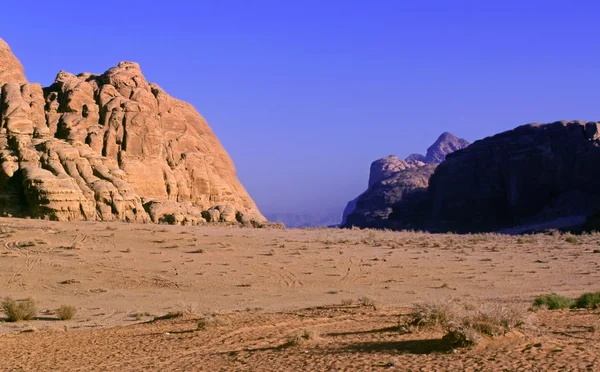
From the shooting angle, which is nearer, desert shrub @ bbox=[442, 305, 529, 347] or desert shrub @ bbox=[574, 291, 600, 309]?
desert shrub @ bbox=[442, 305, 529, 347]

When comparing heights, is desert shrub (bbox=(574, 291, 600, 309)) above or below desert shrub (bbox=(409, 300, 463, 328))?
below

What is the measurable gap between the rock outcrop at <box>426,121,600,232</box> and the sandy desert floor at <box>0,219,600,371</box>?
3691 cm

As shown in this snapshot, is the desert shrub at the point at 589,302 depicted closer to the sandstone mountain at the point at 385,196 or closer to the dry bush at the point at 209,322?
the dry bush at the point at 209,322

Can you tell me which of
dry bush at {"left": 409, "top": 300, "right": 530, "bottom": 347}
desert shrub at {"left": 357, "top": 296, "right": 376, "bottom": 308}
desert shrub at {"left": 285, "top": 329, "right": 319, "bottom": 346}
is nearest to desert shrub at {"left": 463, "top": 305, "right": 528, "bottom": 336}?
dry bush at {"left": 409, "top": 300, "right": 530, "bottom": 347}

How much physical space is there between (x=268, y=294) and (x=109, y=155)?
2677 cm

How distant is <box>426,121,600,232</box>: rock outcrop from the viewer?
71.9 metres

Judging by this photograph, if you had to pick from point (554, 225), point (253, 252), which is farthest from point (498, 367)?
point (554, 225)

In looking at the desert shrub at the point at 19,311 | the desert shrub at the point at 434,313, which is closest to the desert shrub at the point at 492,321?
the desert shrub at the point at 434,313

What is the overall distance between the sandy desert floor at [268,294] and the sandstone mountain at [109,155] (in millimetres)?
4131

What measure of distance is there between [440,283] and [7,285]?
14.6m

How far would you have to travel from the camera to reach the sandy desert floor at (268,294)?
929 cm

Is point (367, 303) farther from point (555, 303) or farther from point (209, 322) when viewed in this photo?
point (555, 303)

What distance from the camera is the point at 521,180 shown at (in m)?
75.9

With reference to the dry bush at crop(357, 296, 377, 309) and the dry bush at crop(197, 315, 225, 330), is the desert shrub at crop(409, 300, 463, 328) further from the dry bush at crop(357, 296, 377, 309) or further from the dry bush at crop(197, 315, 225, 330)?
the dry bush at crop(197, 315, 225, 330)
